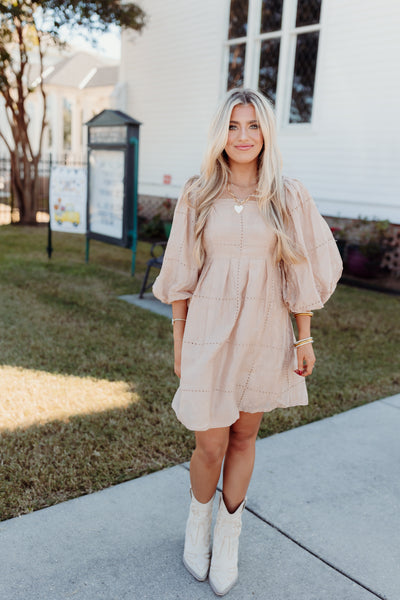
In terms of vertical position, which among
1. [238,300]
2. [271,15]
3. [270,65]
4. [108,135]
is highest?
[271,15]

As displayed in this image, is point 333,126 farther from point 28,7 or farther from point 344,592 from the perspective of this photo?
point 344,592

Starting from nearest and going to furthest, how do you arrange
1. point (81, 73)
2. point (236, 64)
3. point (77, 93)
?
point (236, 64) → point (77, 93) → point (81, 73)

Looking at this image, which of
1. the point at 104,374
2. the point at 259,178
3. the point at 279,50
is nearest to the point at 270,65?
the point at 279,50

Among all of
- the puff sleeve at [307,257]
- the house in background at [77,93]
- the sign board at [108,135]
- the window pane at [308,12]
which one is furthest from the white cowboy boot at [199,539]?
the house in background at [77,93]

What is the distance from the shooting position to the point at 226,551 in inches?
86.5

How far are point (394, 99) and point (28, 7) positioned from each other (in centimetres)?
776

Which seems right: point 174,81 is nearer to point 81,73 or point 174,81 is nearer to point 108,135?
point 108,135

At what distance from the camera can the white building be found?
859 centimetres

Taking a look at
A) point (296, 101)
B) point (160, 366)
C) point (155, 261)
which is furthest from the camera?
point (296, 101)

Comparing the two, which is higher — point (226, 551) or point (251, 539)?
point (226, 551)

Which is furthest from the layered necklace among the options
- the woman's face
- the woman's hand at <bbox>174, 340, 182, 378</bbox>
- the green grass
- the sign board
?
the sign board

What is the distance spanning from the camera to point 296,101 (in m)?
9.98

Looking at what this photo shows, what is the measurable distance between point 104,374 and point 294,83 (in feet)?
24.9

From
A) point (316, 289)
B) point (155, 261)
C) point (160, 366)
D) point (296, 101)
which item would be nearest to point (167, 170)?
point (296, 101)
